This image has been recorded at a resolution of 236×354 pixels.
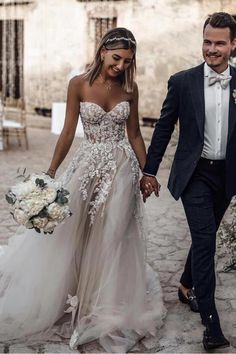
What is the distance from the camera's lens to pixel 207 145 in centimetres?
326

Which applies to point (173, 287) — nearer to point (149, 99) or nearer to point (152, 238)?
point (152, 238)

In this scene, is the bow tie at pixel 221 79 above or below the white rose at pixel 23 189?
above

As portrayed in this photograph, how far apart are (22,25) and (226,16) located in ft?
43.5

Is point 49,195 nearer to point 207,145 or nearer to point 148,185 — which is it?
point 148,185

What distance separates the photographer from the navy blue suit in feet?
10.5

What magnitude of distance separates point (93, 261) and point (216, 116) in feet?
4.02

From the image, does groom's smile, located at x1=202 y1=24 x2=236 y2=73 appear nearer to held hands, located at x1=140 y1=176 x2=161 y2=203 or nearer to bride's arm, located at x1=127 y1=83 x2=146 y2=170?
bride's arm, located at x1=127 y1=83 x2=146 y2=170

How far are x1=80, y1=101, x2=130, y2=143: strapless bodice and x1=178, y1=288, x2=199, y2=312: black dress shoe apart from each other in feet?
4.14

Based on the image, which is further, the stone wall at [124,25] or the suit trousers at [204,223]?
the stone wall at [124,25]

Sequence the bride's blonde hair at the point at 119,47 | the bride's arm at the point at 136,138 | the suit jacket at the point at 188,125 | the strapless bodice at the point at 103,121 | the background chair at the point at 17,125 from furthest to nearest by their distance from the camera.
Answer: the background chair at the point at 17,125 < the bride's arm at the point at 136,138 < the strapless bodice at the point at 103,121 < the bride's blonde hair at the point at 119,47 < the suit jacket at the point at 188,125

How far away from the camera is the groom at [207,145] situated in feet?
10.5

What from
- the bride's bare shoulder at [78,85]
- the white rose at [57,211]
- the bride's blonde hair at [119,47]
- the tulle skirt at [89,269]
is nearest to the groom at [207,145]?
the bride's blonde hair at [119,47]

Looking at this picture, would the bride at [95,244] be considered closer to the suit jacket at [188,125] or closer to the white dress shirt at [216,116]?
the suit jacket at [188,125]

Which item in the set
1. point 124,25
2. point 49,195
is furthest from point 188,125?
point 124,25
